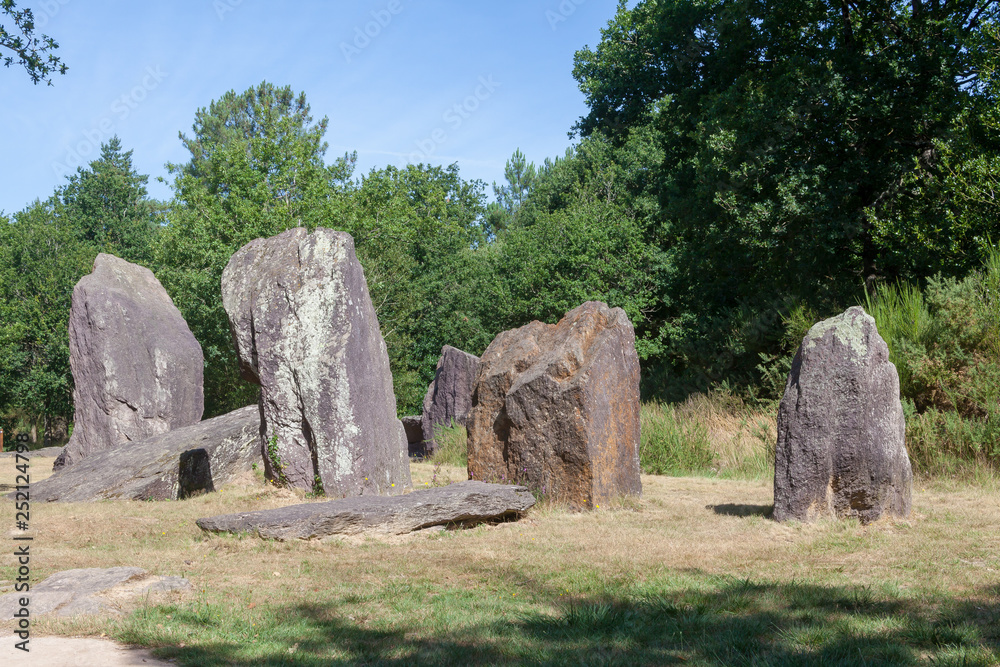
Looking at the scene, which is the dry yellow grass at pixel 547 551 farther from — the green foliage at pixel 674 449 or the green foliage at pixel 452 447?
the green foliage at pixel 452 447

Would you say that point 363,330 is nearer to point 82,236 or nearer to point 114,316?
point 114,316

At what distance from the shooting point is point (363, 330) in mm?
9328

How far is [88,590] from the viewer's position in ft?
16.4

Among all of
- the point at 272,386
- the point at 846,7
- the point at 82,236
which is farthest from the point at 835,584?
the point at 82,236

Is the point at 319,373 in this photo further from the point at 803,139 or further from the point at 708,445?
the point at 803,139

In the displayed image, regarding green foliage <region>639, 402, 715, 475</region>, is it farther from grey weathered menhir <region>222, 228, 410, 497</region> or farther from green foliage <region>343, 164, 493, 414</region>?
green foliage <region>343, 164, 493, 414</region>

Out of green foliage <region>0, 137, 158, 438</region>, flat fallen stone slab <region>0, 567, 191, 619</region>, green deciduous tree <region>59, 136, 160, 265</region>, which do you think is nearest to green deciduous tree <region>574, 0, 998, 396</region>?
flat fallen stone slab <region>0, 567, 191, 619</region>

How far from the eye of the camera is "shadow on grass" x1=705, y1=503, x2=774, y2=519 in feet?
26.7

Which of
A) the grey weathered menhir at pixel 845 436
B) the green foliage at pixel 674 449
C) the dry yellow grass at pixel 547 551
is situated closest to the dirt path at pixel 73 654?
the dry yellow grass at pixel 547 551

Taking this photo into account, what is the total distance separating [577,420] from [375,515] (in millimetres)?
2341

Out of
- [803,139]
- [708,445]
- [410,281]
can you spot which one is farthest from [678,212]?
[410,281]

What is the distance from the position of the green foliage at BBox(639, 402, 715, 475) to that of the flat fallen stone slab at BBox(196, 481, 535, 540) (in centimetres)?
518

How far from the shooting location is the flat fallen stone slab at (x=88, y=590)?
4.65m

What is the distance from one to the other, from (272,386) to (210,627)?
4.72 m
